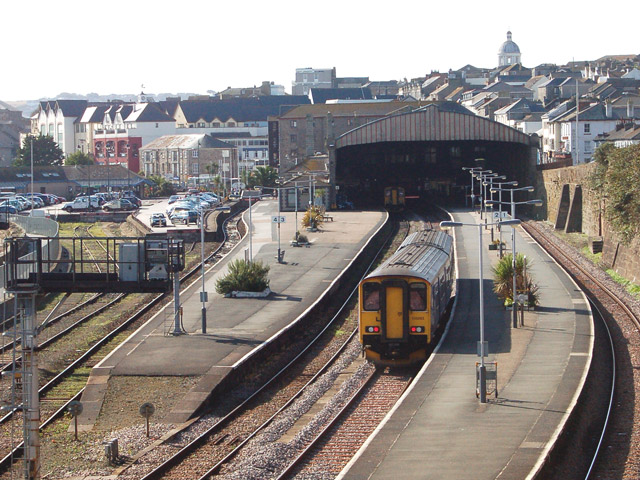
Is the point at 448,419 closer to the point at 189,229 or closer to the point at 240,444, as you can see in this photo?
the point at 240,444

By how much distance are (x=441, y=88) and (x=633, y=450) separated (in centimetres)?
16168

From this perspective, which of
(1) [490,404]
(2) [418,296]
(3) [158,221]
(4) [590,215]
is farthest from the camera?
(3) [158,221]

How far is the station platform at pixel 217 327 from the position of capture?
26016 millimetres

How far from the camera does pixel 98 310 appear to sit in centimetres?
3978

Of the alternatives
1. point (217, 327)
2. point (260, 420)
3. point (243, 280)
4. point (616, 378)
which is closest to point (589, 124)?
point (243, 280)

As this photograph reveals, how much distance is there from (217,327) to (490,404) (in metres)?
13.0

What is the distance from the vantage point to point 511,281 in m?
35.2

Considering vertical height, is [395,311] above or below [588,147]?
below

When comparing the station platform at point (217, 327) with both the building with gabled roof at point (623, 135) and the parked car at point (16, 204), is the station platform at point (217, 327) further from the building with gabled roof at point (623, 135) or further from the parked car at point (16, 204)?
the building with gabled roof at point (623, 135)

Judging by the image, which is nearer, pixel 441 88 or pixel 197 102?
pixel 197 102

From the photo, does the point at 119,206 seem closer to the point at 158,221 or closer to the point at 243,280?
the point at 158,221

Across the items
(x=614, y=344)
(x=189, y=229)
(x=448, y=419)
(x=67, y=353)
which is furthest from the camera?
(x=189, y=229)

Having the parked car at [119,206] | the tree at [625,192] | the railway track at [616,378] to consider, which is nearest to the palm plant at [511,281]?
the railway track at [616,378]

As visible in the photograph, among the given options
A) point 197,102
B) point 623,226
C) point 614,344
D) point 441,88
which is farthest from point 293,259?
point 441,88
